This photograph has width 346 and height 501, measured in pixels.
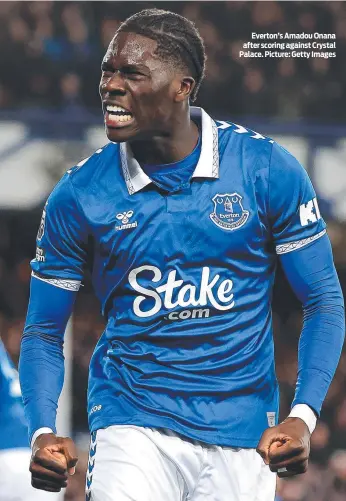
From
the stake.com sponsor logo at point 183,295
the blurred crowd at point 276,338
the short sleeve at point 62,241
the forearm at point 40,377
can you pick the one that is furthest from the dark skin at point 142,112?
the blurred crowd at point 276,338

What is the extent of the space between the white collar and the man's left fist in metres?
0.73

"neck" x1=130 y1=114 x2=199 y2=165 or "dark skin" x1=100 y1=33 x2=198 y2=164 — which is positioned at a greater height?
"dark skin" x1=100 y1=33 x2=198 y2=164

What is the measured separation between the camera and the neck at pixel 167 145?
3.07m

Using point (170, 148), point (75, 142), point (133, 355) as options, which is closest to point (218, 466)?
point (133, 355)

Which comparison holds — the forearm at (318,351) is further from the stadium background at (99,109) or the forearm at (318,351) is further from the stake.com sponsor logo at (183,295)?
the stadium background at (99,109)

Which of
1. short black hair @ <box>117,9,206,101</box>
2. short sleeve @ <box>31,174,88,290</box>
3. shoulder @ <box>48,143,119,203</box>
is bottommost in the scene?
short sleeve @ <box>31,174,88,290</box>

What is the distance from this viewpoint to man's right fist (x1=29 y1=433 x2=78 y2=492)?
2676 millimetres

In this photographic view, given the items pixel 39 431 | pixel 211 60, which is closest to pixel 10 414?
pixel 39 431

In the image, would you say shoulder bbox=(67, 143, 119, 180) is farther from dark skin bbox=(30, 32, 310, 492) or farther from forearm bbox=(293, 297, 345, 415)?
forearm bbox=(293, 297, 345, 415)

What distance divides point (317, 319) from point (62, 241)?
0.69 m

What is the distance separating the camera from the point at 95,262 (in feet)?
10.0

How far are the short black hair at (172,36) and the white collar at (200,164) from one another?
0.13 m

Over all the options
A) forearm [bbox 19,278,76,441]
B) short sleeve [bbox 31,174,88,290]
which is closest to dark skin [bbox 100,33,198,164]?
short sleeve [bbox 31,174,88,290]

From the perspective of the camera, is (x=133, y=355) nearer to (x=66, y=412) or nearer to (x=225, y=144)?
(x=225, y=144)
